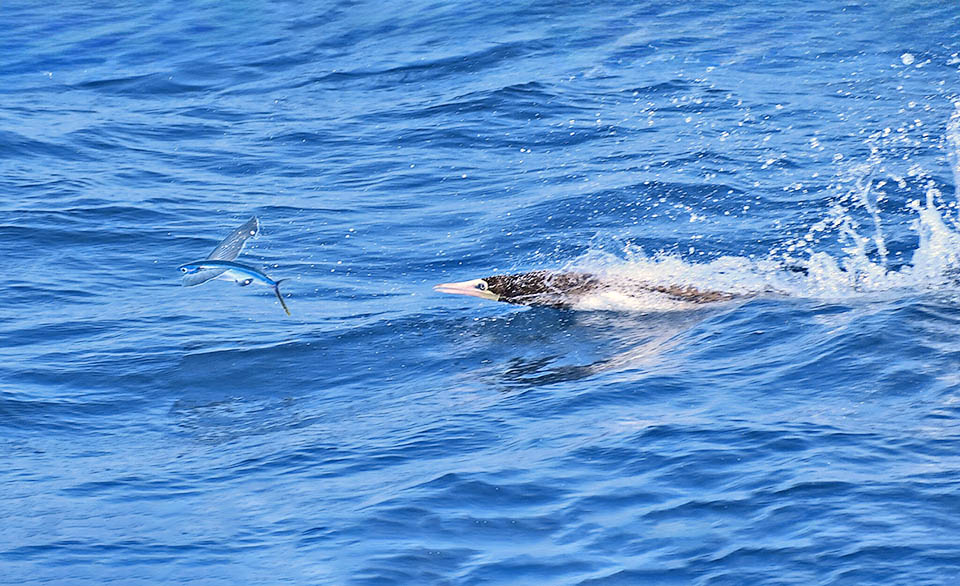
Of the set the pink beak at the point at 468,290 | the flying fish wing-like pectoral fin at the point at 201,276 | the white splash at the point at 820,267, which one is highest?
the flying fish wing-like pectoral fin at the point at 201,276

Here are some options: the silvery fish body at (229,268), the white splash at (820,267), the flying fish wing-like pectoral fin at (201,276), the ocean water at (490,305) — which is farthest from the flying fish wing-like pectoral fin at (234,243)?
the white splash at (820,267)

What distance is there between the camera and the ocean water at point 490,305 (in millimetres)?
6625

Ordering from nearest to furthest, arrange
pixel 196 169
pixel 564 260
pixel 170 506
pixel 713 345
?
pixel 170 506 → pixel 713 345 → pixel 564 260 → pixel 196 169

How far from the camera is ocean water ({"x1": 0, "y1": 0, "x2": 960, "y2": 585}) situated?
21.7 feet

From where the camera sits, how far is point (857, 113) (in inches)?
624

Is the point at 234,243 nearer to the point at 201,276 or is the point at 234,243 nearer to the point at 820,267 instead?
the point at 201,276

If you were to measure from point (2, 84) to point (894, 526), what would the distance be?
637 inches

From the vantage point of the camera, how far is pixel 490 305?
35.8 ft

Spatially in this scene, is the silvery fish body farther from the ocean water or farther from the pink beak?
the pink beak

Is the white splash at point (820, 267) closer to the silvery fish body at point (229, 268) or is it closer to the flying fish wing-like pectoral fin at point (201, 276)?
the silvery fish body at point (229, 268)

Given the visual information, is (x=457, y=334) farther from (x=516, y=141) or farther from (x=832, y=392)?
(x=516, y=141)

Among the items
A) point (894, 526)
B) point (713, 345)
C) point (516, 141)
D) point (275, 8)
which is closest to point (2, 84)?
point (275, 8)

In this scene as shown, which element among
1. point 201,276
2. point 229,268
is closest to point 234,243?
point 201,276

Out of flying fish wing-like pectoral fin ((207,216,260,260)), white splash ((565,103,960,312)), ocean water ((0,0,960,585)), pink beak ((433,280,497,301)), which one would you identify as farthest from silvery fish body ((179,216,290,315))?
white splash ((565,103,960,312))
